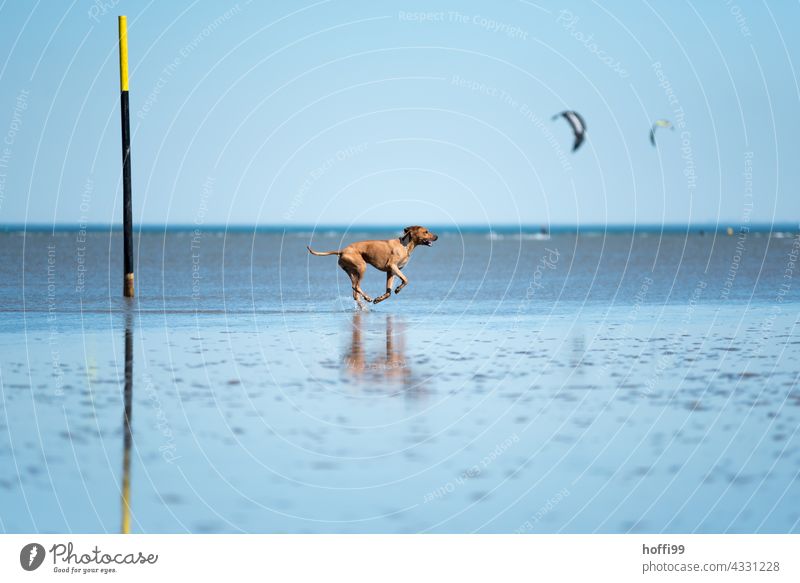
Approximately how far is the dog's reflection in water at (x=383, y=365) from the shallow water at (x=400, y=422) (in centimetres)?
7

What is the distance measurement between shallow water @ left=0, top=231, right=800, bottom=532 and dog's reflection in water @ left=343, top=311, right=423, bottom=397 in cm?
7

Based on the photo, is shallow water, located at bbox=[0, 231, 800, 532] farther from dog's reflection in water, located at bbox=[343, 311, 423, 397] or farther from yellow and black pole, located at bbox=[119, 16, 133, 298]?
Answer: yellow and black pole, located at bbox=[119, 16, 133, 298]

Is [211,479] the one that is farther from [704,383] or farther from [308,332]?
[308,332]

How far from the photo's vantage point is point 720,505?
8.91m

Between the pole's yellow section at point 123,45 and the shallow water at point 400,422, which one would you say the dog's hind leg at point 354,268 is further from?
the pole's yellow section at point 123,45

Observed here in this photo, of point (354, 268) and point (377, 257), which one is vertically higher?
point (377, 257)

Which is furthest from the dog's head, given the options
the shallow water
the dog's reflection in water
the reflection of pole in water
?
the reflection of pole in water

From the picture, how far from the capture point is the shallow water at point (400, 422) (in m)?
8.82

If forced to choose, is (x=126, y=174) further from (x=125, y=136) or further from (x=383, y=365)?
(x=383, y=365)

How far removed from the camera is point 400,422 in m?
12.0

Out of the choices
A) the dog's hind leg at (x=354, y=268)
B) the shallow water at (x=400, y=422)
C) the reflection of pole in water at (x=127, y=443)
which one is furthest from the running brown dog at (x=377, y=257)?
the reflection of pole in water at (x=127, y=443)

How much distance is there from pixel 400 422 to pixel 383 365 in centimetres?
429

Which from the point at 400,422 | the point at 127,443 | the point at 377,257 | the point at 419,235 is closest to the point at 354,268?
the point at 377,257

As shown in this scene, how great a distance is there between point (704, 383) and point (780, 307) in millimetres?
13239
